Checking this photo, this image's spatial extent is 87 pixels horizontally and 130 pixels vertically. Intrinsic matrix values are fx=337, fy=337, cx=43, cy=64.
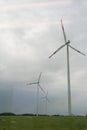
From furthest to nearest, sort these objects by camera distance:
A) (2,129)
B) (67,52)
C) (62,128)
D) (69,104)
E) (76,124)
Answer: (67,52)
(69,104)
(76,124)
(62,128)
(2,129)

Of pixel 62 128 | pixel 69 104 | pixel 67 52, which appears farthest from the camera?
pixel 67 52

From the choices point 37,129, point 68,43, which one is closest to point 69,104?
point 68,43

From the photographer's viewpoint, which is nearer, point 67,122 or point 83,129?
point 83,129

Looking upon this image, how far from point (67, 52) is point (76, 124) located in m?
34.9

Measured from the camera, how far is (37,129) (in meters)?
66.4

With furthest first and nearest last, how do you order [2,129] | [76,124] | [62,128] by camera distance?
[76,124], [62,128], [2,129]

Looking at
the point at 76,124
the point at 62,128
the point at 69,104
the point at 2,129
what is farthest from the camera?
the point at 69,104

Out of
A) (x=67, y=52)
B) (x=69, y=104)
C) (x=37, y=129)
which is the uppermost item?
(x=67, y=52)

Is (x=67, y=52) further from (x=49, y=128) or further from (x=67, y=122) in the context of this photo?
(x=49, y=128)

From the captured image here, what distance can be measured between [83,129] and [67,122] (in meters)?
12.7

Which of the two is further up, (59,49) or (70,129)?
(59,49)

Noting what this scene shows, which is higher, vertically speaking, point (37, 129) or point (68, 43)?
point (68, 43)

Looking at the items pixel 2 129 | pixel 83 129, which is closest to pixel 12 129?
pixel 2 129

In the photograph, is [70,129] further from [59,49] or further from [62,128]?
[59,49]
